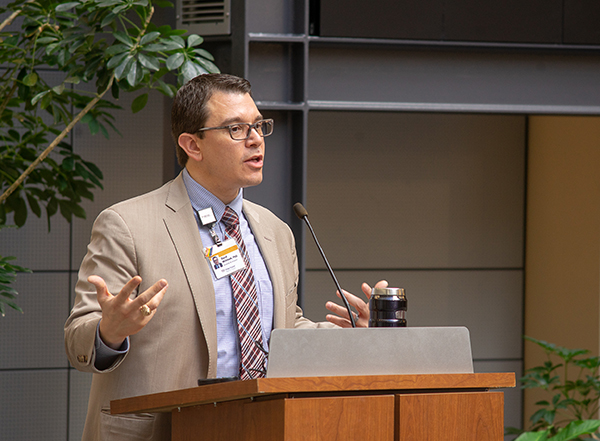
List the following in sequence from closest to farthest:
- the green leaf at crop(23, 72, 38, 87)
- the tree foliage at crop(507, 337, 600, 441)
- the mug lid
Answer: the mug lid, the green leaf at crop(23, 72, 38, 87), the tree foliage at crop(507, 337, 600, 441)

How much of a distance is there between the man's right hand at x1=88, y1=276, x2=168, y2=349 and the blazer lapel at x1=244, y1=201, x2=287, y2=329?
1.62 feet

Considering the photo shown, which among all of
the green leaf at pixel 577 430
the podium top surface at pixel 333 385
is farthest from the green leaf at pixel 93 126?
the green leaf at pixel 577 430

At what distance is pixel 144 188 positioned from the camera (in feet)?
14.3

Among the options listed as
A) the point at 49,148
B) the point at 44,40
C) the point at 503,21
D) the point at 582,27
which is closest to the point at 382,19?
the point at 503,21

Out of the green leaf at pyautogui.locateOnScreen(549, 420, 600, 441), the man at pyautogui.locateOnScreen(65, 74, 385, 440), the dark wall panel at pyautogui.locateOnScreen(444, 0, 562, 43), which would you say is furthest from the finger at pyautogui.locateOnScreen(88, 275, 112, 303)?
the green leaf at pyautogui.locateOnScreen(549, 420, 600, 441)

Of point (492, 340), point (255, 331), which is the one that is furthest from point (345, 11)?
point (492, 340)

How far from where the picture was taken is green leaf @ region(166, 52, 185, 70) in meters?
2.45

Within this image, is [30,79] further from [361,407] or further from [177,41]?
[361,407]

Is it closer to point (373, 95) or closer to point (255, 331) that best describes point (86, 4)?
point (373, 95)

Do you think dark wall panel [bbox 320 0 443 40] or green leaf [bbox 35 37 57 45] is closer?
green leaf [bbox 35 37 57 45]

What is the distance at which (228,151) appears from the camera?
6.01 feet

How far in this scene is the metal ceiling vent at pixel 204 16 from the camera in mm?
2807

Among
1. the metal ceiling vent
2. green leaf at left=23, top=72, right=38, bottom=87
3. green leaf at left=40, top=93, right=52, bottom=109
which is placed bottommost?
green leaf at left=40, top=93, right=52, bottom=109

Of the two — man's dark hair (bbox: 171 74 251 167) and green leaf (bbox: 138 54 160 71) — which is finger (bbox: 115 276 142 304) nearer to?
man's dark hair (bbox: 171 74 251 167)
